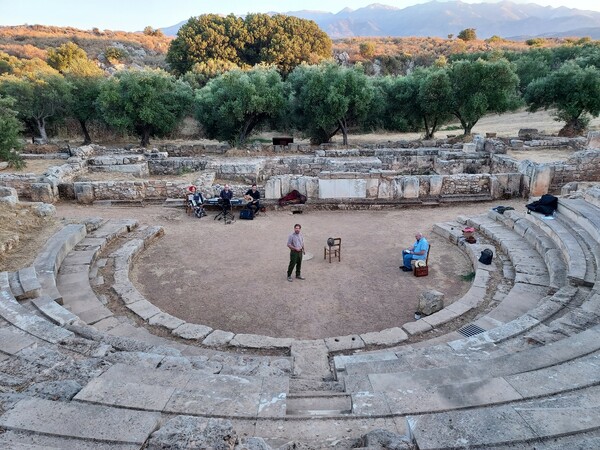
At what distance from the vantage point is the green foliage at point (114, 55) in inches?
2258

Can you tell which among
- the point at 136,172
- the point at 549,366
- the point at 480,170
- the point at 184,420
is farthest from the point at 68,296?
the point at 480,170

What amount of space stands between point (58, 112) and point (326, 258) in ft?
89.3

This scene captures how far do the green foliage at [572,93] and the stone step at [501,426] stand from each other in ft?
98.1

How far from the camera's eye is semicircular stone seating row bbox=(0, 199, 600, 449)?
3.79 metres

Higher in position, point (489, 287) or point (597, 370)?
point (597, 370)

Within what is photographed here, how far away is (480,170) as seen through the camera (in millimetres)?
22141

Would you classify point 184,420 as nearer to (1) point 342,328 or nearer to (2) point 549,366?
(2) point 549,366

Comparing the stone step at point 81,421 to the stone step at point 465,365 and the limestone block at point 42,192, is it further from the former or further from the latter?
the limestone block at point 42,192

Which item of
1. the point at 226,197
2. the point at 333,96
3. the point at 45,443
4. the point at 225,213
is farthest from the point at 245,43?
the point at 45,443

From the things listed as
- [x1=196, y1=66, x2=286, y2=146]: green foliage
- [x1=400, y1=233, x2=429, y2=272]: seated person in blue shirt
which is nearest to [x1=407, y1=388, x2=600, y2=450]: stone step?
[x1=400, y1=233, x2=429, y2=272]: seated person in blue shirt

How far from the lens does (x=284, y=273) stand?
11.0 m

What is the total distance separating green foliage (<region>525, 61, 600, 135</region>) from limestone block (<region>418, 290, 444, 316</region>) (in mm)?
25936

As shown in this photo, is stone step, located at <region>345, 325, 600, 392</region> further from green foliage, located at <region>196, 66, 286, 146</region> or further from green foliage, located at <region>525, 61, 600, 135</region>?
green foliage, located at <region>525, 61, 600, 135</region>

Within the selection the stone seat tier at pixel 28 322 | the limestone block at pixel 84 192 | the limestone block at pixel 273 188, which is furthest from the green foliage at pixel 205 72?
the stone seat tier at pixel 28 322
